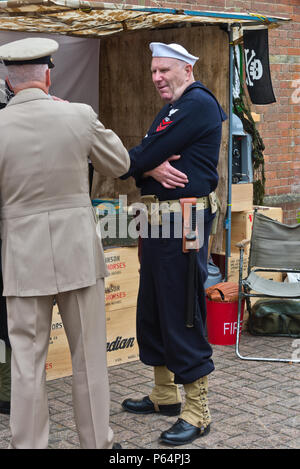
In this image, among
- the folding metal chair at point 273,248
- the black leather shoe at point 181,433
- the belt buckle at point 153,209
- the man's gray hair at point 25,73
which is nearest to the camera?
the man's gray hair at point 25,73

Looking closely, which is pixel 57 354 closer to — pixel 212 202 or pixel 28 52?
pixel 212 202

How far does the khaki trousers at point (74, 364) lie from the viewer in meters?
3.40

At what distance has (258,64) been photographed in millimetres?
6078

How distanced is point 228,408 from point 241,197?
255 cm

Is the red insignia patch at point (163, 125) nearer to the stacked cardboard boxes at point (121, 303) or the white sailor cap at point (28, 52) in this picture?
the white sailor cap at point (28, 52)

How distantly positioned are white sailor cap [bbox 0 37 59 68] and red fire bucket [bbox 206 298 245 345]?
3.15 metres

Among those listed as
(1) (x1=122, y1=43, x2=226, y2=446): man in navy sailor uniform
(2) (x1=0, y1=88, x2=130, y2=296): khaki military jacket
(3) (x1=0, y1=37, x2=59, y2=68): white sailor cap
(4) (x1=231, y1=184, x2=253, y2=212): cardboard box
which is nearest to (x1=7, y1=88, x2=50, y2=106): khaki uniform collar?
(2) (x1=0, y1=88, x2=130, y2=296): khaki military jacket

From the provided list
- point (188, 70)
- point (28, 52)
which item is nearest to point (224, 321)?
point (188, 70)

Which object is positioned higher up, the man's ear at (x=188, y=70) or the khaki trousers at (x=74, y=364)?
the man's ear at (x=188, y=70)

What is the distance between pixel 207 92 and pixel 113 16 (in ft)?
4.71

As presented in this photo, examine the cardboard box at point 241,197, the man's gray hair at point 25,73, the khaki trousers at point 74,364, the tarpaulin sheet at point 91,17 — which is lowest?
the khaki trousers at point 74,364

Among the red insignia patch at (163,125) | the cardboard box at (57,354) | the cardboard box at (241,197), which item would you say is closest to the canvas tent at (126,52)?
the cardboard box at (241,197)

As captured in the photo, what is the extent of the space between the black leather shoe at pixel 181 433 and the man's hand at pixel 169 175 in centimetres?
139

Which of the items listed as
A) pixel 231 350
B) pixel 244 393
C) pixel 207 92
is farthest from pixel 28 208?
pixel 231 350
